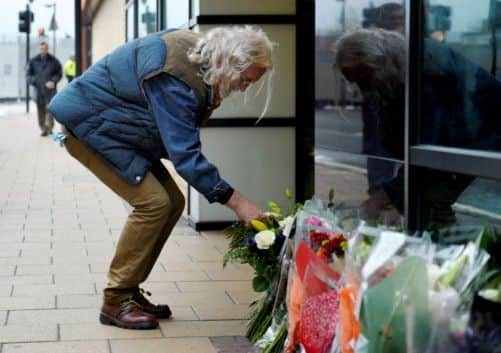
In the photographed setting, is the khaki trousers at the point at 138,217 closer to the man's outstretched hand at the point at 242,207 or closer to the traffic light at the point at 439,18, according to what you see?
the man's outstretched hand at the point at 242,207

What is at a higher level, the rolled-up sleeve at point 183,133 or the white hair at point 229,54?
the white hair at point 229,54

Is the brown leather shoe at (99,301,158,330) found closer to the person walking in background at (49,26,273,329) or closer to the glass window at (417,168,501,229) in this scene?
the person walking in background at (49,26,273,329)

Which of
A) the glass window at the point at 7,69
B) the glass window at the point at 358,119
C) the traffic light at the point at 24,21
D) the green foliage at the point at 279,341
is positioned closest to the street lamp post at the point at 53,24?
the glass window at the point at 7,69

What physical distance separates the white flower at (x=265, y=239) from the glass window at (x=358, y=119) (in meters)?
0.71

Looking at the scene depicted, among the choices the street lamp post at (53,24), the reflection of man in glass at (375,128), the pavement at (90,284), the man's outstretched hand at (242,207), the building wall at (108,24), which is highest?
the street lamp post at (53,24)

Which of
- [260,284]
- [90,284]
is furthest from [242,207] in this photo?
[90,284]

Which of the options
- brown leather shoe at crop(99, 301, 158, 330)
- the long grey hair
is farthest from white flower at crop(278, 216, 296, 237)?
brown leather shoe at crop(99, 301, 158, 330)

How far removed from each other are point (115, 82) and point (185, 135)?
23.0 inches

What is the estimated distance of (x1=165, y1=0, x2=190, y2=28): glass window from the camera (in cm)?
937

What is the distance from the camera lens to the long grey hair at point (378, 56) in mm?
5020

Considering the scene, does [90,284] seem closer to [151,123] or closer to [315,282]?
[151,123]

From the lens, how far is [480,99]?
442cm

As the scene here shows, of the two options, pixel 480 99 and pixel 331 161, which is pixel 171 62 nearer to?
pixel 480 99

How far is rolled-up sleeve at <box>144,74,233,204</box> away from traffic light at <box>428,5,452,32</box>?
3.74 feet
